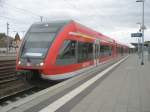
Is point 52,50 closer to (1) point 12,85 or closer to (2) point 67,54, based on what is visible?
(2) point 67,54

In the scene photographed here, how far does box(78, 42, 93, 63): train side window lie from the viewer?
15.5m

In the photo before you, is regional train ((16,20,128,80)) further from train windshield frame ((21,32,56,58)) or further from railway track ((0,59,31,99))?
railway track ((0,59,31,99))

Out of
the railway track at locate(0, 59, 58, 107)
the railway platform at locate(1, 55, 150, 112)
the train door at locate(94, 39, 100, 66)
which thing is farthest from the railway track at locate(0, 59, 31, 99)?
the train door at locate(94, 39, 100, 66)

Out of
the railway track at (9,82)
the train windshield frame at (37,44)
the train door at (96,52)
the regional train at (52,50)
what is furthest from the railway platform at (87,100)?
the train door at (96,52)

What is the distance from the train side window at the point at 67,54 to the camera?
1297 centimetres

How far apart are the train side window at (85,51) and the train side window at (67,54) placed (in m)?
0.98

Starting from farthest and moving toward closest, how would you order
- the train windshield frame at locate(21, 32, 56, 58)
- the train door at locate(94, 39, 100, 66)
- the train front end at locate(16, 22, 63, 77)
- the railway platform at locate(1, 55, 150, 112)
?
the train door at locate(94, 39, 100, 66) → the train windshield frame at locate(21, 32, 56, 58) → the train front end at locate(16, 22, 63, 77) → the railway platform at locate(1, 55, 150, 112)

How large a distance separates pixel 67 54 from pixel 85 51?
333 cm

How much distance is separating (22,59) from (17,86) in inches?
120

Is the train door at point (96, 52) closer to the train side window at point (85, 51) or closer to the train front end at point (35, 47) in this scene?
the train side window at point (85, 51)

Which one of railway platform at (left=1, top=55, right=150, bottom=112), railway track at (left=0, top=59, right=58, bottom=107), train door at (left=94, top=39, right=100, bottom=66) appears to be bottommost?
railway track at (left=0, top=59, right=58, bottom=107)

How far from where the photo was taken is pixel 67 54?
13.5m

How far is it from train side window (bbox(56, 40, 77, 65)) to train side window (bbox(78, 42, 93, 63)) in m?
0.98

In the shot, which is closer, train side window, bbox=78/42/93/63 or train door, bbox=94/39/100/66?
train side window, bbox=78/42/93/63
